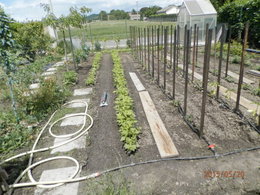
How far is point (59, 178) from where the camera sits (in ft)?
7.38

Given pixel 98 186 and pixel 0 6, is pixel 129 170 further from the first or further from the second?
pixel 0 6

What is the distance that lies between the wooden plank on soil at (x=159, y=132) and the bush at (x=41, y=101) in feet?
7.43

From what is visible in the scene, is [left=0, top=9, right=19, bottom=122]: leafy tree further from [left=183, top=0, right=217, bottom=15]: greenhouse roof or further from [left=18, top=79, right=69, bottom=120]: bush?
[left=183, top=0, right=217, bottom=15]: greenhouse roof

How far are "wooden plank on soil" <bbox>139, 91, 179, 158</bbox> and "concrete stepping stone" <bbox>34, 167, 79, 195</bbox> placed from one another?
127 cm

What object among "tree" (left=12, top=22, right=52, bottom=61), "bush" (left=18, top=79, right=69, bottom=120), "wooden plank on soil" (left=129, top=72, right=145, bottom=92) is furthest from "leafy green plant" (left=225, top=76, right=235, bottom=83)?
"tree" (left=12, top=22, right=52, bottom=61)

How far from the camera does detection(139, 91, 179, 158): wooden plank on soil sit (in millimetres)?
2541

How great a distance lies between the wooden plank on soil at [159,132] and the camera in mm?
2541

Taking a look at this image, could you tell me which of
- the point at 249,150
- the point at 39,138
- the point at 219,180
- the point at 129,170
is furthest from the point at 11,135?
the point at 249,150

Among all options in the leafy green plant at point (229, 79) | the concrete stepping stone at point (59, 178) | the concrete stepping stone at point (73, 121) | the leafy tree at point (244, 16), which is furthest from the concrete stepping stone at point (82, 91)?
the leafy tree at point (244, 16)

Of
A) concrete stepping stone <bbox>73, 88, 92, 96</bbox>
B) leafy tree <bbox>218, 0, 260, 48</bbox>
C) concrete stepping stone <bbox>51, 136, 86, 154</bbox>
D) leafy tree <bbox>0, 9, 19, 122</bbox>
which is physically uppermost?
leafy tree <bbox>218, 0, 260, 48</bbox>

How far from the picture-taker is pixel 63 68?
7.93 meters

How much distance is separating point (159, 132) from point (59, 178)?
170 centimetres

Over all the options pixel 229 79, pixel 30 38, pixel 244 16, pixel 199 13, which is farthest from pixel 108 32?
pixel 229 79

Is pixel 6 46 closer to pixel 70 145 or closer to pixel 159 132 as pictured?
pixel 70 145
